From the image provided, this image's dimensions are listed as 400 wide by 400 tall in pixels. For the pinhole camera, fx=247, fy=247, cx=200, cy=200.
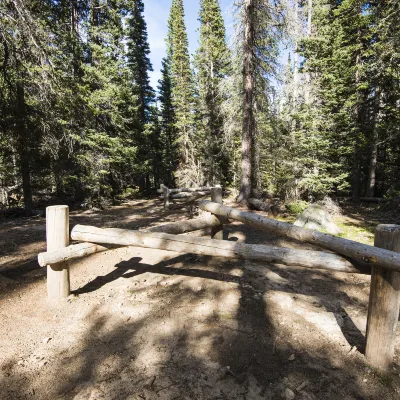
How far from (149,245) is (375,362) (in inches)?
121

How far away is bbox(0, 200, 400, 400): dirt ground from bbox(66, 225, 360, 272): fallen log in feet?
2.94

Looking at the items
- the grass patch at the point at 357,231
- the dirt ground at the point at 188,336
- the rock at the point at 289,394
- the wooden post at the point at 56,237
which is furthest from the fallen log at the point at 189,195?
the rock at the point at 289,394

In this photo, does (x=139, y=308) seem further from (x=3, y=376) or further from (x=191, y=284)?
(x=3, y=376)

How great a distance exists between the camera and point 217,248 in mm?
3500

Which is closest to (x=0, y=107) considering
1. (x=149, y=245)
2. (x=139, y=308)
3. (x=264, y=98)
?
(x=149, y=245)

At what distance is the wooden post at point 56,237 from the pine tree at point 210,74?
18787mm

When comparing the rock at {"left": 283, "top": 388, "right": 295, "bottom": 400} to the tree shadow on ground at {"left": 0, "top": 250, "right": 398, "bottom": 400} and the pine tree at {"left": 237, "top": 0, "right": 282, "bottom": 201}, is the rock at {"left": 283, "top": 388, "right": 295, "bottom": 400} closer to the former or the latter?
the tree shadow on ground at {"left": 0, "top": 250, "right": 398, "bottom": 400}

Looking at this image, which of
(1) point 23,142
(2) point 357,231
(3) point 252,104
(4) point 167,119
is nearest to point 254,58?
(3) point 252,104

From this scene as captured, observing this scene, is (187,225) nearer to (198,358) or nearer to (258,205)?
(198,358)

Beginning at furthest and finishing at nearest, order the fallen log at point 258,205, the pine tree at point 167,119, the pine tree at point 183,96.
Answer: the pine tree at point 167,119, the pine tree at point 183,96, the fallen log at point 258,205

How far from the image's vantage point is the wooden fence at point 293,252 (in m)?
2.54

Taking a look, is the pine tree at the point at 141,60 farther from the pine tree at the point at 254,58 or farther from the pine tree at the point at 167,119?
the pine tree at the point at 254,58

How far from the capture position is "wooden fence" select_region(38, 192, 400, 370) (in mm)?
2537

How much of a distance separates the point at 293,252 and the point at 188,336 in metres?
1.69
